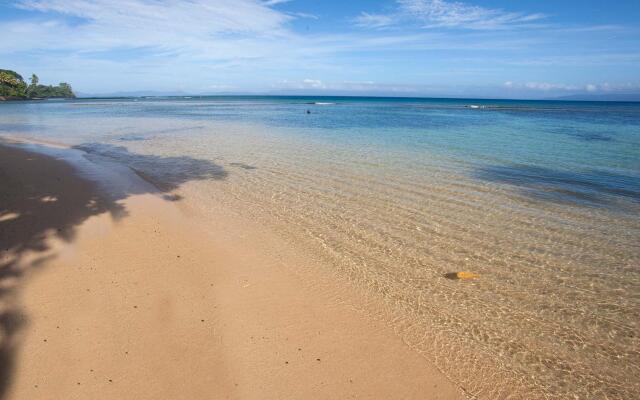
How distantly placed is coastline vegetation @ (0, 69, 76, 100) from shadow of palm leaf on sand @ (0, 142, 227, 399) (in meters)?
109

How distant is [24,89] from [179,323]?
13543cm

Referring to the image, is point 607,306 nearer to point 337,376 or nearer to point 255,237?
point 337,376

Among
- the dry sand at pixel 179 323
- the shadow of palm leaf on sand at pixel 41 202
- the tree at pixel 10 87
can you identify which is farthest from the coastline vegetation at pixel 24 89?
the dry sand at pixel 179 323

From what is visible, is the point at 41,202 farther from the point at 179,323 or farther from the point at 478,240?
the point at 478,240

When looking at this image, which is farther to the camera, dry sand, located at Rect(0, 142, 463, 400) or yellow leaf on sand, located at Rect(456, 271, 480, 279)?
yellow leaf on sand, located at Rect(456, 271, 480, 279)

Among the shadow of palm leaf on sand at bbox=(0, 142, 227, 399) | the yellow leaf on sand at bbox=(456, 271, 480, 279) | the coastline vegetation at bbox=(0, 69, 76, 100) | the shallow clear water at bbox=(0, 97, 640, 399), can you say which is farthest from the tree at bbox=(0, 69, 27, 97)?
the yellow leaf on sand at bbox=(456, 271, 480, 279)

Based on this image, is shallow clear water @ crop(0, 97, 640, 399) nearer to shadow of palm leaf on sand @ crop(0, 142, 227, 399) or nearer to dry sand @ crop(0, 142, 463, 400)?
shadow of palm leaf on sand @ crop(0, 142, 227, 399)

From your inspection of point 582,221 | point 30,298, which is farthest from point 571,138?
point 30,298

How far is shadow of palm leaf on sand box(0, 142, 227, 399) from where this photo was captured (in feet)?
16.1

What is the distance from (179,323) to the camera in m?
4.80

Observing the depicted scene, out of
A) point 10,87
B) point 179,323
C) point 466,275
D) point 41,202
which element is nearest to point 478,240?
point 466,275

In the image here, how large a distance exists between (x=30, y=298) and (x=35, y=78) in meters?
154

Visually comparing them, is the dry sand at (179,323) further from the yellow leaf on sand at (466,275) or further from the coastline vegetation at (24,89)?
the coastline vegetation at (24,89)

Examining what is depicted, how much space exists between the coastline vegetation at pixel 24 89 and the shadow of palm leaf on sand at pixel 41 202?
356ft
